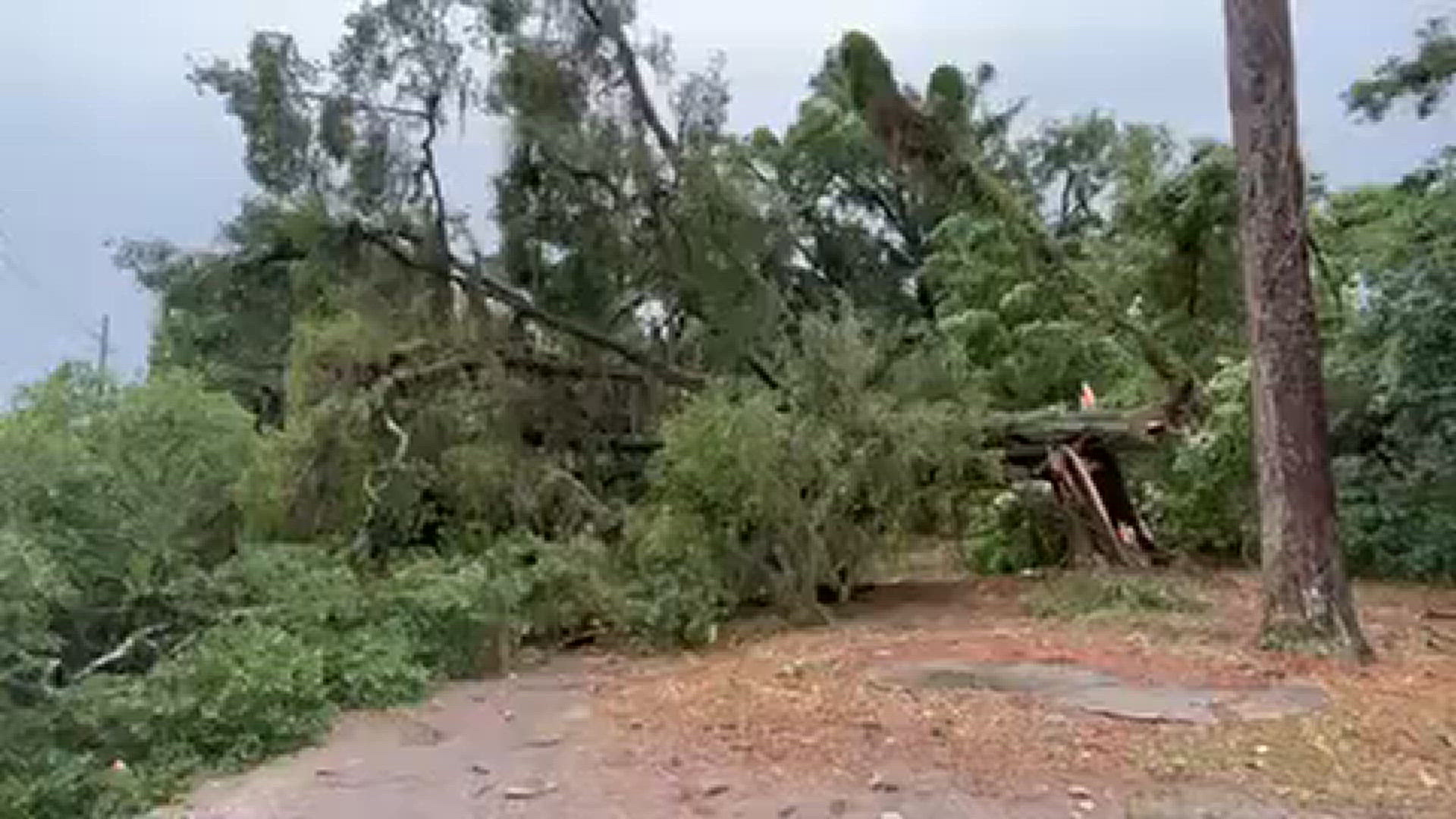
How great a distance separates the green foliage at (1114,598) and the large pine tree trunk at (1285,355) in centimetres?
164

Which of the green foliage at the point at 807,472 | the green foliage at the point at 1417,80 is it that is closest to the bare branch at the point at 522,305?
the green foliage at the point at 807,472

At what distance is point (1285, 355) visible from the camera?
7.31 metres

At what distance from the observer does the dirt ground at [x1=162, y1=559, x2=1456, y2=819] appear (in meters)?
5.02

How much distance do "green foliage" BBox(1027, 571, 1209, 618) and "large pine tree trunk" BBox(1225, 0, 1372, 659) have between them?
164cm

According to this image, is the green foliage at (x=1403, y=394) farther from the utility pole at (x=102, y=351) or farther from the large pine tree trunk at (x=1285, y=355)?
the utility pole at (x=102, y=351)

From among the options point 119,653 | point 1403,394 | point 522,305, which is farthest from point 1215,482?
point 119,653

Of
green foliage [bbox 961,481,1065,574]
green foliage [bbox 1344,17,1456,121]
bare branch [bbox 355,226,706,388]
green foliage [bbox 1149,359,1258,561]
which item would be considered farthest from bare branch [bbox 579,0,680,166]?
green foliage [bbox 1344,17,1456,121]

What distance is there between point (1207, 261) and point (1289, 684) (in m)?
7.44

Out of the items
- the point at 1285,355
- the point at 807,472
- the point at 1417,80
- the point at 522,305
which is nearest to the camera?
the point at 1285,355

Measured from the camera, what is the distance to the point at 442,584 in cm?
823

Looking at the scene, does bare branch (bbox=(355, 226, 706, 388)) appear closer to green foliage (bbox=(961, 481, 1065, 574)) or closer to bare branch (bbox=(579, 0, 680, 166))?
bare branch (bbox=(579, 0, 680, 166))

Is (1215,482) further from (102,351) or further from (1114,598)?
(102,351)

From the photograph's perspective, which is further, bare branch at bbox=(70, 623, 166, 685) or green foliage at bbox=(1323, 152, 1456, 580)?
green foliage at bbox=(1323, 152, 1456, 580)

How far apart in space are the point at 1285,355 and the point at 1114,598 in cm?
250
